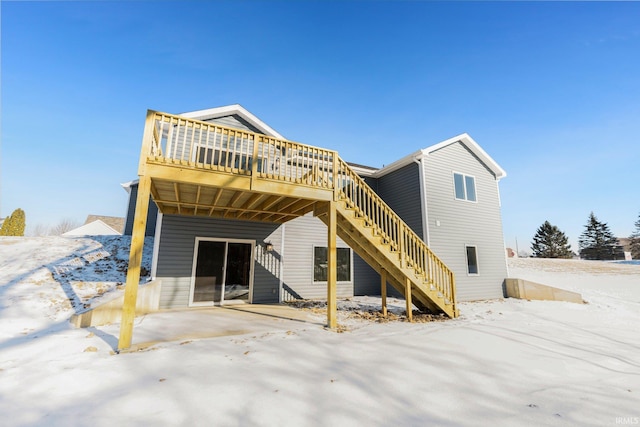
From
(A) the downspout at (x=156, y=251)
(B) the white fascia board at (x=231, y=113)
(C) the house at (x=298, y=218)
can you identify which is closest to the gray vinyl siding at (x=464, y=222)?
(C) the house at (x=298, y=218)

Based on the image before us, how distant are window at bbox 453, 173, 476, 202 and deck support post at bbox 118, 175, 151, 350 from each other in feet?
37.5

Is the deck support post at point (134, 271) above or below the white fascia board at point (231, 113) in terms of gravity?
below

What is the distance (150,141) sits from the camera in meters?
4.69

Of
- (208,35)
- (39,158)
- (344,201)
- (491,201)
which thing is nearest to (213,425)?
(344,201)

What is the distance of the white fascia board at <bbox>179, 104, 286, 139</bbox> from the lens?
29.5 feet

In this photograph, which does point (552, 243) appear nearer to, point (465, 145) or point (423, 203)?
point (465, 145)

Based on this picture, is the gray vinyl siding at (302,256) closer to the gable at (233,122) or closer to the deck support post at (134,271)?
the gable at (233,122)

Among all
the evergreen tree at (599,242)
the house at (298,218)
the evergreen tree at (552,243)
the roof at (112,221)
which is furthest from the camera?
the evergreen tree at (599,242)

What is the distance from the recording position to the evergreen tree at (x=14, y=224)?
65.5 feet

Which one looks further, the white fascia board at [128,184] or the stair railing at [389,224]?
the white fascia board at [128,184]

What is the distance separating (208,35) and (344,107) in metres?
6.69

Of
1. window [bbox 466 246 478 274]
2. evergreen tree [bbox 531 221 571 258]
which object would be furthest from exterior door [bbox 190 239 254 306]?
evergreen tree [bbox 531 221 571 258]

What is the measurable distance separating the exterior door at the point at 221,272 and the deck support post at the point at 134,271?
4.18 m

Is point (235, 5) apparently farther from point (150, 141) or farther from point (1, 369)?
point (1, 369)
